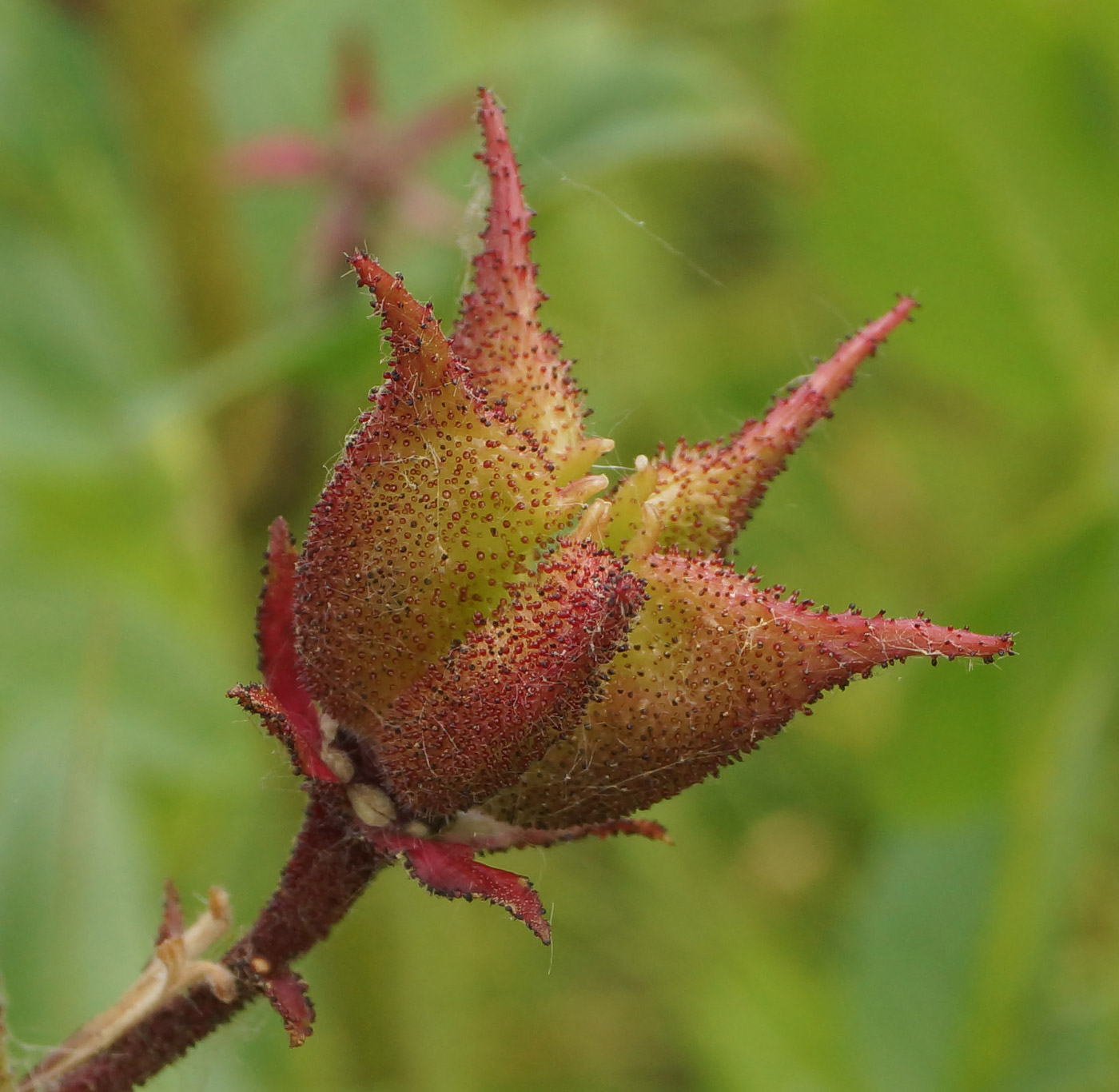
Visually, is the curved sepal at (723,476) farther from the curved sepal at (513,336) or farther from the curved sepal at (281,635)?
the curved sepal at (281,635)

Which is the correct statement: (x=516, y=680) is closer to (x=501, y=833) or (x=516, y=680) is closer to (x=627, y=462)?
(x=501, y=833)

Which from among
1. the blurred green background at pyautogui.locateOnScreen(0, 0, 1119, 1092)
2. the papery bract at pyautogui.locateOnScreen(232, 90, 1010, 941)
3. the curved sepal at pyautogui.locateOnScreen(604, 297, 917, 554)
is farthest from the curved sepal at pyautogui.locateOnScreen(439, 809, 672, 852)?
the blurred green background at pyautogui.locateOnScreen(0, 0, 1119, 1092)

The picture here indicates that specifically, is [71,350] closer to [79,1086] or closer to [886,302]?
[886,302]

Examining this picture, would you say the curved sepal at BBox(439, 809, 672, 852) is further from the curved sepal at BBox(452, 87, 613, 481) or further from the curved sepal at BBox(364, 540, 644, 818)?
the curved sepal at BBox(452, 87, 613, 481)

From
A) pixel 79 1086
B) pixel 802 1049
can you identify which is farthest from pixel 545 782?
pixel 802 1049

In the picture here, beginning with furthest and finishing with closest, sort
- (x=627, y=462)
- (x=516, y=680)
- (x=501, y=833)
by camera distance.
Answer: (x=627, y=462)
(x=501, y=833)
(x=516, y=680)

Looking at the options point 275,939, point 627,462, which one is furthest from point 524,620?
point 627,462

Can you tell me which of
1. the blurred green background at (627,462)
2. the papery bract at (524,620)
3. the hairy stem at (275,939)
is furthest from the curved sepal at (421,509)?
the blurred green background at (627,462)
